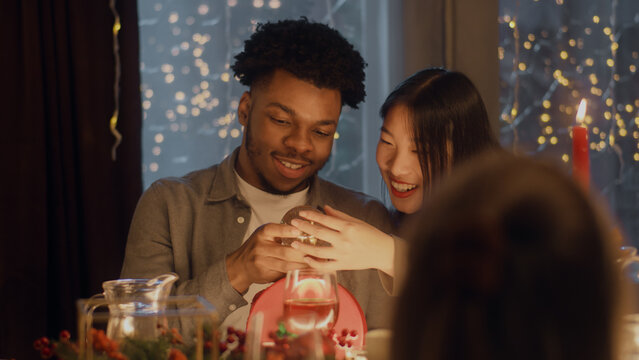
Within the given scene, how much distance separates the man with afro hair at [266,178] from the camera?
4.80 ft

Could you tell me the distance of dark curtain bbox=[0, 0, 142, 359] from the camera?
1784 millimetres

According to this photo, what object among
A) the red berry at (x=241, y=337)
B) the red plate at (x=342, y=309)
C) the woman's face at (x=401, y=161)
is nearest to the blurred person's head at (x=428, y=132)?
the woman's face at (x=401, y=161)

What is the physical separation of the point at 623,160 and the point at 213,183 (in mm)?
1536

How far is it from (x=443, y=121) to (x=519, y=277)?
1.08 m

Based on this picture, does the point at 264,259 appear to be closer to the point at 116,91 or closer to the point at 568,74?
the point at 116,91

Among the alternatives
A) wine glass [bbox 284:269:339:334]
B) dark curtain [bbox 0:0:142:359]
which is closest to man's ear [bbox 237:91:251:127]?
dark curtain [bbox 0:0:142:359]

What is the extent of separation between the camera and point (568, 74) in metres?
2.22

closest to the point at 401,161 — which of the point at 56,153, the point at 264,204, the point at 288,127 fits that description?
the point at 288,127

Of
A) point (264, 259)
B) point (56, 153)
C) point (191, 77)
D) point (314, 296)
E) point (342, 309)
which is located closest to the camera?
point (314, 296)

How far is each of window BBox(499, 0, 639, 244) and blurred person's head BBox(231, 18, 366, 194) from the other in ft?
2.92

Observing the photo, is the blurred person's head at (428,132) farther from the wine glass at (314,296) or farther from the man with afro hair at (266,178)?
the wine glass at (314,296)

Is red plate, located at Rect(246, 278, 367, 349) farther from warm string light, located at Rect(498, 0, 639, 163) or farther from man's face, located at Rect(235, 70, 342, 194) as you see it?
warm string light, located at Rect(498, 0, 639, 163)

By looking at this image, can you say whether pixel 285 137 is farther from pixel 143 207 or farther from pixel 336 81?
pixel 143 207

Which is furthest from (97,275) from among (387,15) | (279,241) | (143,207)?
(387,15)
